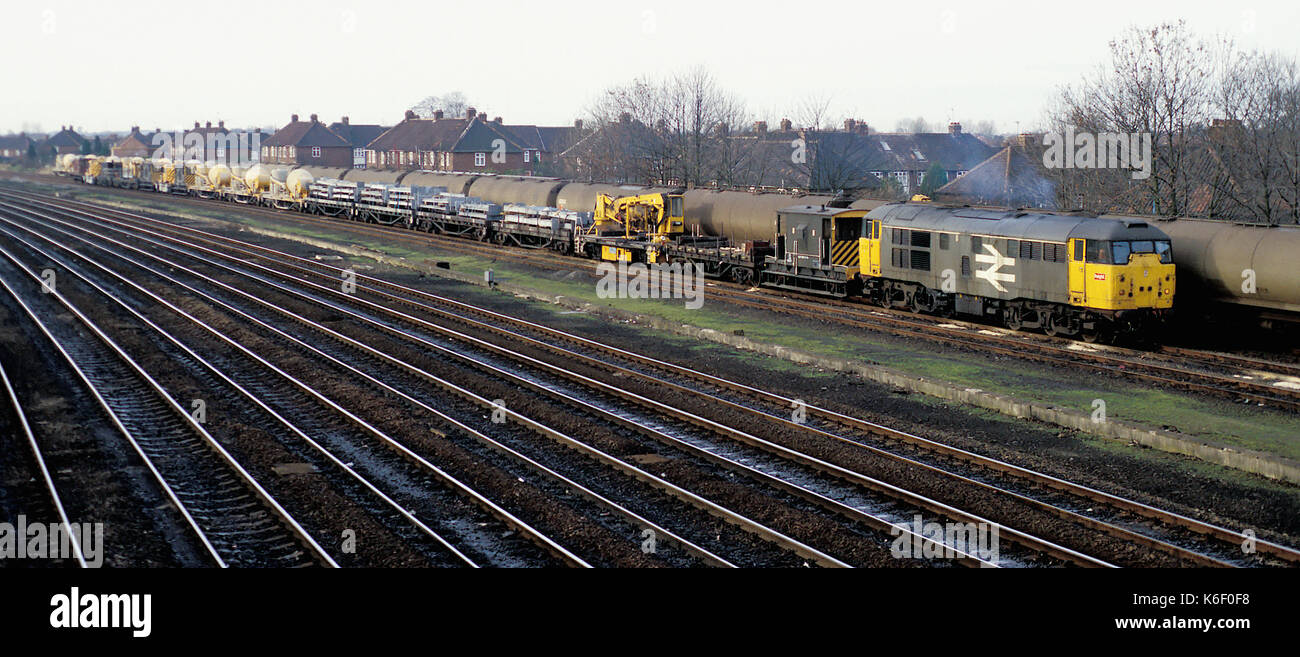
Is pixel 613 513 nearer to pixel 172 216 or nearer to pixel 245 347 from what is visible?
pixel 245 347

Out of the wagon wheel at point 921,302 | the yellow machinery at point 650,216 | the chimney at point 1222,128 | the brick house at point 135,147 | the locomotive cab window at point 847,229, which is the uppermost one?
the brick house at point 135,147

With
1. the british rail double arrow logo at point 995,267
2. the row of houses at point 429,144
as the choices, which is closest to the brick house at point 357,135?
the row of houses at point 429,144

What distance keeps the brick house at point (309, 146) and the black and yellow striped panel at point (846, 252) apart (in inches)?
4349

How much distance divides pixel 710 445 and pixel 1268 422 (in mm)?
9711

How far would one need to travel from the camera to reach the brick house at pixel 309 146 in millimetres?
134250

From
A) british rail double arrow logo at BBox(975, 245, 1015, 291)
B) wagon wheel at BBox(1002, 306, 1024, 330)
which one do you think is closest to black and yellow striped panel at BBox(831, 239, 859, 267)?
british rail double arrow logo at BBox(975, 245, 1015, 291)

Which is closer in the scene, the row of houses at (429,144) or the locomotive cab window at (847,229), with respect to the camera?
the locomotive cab window at (847,229)

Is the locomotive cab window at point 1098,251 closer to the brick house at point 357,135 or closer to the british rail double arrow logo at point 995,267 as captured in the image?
the british rail double arrow logo at point 995,267

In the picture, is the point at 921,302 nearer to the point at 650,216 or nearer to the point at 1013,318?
the point at 1013,318

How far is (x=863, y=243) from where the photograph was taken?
106ft

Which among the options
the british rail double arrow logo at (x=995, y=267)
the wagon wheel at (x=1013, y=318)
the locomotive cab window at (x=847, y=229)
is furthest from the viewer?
the locomotive cab window at (x=847, y=229)

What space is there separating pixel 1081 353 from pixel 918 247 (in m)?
6.76

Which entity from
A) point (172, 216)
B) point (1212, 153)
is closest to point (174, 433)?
point (1212, 153)

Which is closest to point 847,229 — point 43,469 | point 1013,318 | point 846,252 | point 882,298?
point 846,252
